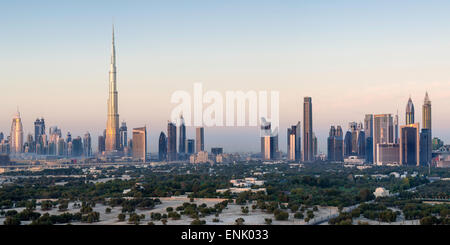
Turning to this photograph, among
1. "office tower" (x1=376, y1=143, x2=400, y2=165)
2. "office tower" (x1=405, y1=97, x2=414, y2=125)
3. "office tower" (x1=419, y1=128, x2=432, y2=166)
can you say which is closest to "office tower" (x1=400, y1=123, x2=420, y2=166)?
"office tower" (x1=419, y1=128, x2=432, y2=166)

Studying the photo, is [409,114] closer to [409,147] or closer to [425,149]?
[425,149]

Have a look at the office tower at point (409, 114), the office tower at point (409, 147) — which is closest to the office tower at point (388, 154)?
the office tower at point (409, 147)

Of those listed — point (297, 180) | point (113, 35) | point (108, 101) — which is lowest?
point (297, 180)

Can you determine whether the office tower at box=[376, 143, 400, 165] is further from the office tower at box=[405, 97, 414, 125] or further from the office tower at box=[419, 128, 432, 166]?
the office tower at box=[405, 97, 414, 125]

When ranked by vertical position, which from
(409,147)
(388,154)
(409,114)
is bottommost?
(388,154)

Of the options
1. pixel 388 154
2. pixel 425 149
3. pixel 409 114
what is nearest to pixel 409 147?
pixel 425 149
